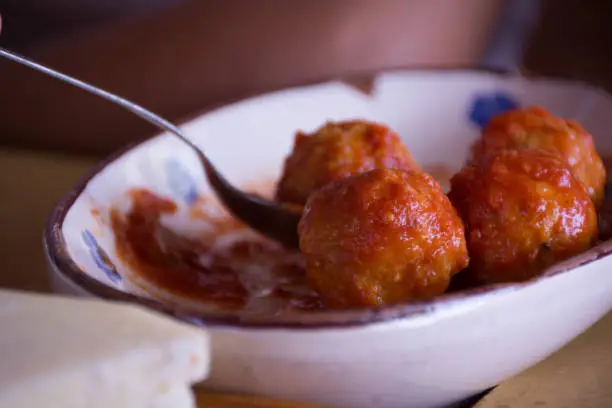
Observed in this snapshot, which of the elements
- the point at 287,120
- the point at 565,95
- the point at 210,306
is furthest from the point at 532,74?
the point at 210,306

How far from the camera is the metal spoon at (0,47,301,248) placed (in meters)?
0.79

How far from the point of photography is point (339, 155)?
30.0 inches

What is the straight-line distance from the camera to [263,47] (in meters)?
1.65

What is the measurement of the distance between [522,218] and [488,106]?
0.48m

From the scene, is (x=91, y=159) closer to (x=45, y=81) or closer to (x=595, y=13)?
(x=45, y=81)

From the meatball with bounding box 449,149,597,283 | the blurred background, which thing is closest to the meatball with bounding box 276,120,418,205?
the meatball with bounding box 449,149,597,283

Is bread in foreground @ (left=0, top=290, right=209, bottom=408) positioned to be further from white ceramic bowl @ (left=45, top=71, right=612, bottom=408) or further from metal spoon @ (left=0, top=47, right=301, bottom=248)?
metal spoon @ (left=0, top=47, right=301, bottom=248)

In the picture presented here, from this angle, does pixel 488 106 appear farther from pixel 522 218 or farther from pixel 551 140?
pixel 522 218

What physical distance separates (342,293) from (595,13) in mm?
1533

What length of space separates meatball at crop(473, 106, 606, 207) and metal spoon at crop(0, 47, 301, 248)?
241 mm

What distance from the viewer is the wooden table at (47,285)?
0.55 m

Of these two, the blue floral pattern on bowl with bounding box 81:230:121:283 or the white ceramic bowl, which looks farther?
the blue floral pattern on bowl with bounding box 81:230:121:283

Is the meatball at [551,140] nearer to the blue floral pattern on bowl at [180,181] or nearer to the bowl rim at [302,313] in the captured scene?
the bowl rim at [302,313]

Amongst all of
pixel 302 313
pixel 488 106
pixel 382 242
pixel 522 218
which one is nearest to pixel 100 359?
pixel 302 313
